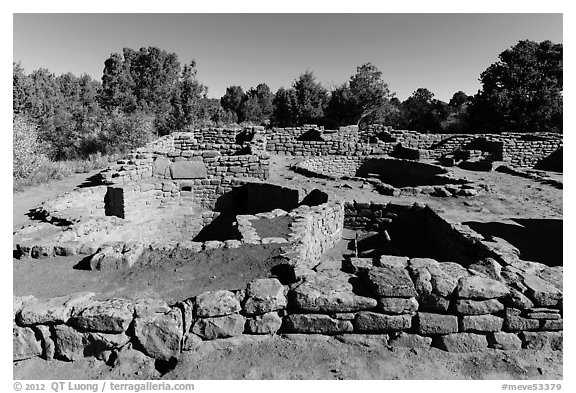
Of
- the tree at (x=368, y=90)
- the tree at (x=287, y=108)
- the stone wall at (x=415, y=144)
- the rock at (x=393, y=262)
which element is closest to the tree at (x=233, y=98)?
the tree at (x=287, y=108)

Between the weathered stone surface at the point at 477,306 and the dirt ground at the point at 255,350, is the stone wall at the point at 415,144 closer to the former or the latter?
the dirt ground at the point at 255,350

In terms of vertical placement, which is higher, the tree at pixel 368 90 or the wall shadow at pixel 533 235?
the tree at pixel 368 90

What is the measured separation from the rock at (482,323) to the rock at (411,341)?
0.42 m

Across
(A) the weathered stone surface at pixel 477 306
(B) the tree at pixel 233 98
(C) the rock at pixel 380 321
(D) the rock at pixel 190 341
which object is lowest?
(D) the rock at pixel 190 341

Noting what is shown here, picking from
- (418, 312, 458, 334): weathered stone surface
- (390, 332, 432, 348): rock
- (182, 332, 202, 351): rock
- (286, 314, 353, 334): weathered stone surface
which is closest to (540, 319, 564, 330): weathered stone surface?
(418, 312, 458, 334): weathered stone surface

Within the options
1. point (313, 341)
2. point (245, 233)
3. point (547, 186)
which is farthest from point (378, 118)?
point (313, 341)

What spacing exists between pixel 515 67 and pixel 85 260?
40.3 metres

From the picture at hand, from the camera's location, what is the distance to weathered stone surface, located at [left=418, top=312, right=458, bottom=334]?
3.54 m

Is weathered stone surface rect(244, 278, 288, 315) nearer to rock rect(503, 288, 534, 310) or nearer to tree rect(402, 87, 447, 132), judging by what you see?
rock rect(503, 288, 534, 310)

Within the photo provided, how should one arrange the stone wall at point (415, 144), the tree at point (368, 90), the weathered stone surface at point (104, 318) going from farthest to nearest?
the tree at point (368, 90), the stone wall at point (415, 144), the weathered stone surface at point (104, 318)

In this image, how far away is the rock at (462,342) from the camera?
141 inches

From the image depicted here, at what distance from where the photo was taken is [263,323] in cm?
360

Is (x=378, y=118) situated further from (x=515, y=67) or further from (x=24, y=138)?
(x=24, y=138)
